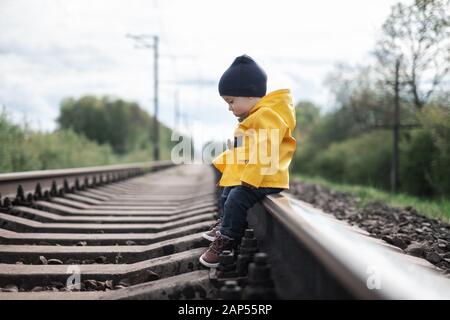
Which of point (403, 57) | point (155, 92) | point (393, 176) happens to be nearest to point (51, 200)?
point (393, 176)

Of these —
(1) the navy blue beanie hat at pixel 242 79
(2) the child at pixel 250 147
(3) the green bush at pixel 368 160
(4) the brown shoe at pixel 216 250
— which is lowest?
(3) the green bush at pixel 368 160

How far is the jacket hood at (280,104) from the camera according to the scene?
2607mm

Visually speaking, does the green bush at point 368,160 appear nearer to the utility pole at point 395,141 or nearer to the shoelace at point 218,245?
the utility pole at point 395,141

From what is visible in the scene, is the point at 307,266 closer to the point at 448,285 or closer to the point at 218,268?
the point at 218,268

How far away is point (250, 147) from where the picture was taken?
8.43 ft

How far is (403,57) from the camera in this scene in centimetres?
1580

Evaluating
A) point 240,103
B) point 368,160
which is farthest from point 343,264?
point 368,160

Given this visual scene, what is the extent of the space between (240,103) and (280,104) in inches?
8.9

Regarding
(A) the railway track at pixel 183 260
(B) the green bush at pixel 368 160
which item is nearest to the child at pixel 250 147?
(A) the railway track at pixel 183 260

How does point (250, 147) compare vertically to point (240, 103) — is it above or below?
below

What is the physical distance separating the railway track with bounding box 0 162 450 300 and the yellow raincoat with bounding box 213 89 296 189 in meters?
0.14

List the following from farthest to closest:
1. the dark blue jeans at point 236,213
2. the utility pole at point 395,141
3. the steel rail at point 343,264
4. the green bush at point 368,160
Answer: the green bush at point 368,160 < the utility pole at point 395,141 < the dark blue jeans at point 236,213 < the steel rail at point 343,264

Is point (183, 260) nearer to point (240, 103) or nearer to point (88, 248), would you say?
point (240, 103)

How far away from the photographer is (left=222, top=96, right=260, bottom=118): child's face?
2.71 meters
